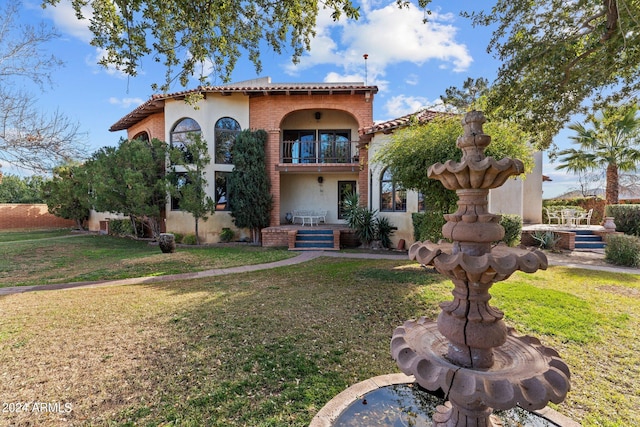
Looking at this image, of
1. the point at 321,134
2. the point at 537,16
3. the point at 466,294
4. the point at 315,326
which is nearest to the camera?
→ the point at 466,294

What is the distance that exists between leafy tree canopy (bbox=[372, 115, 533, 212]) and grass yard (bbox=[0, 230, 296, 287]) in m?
5.59

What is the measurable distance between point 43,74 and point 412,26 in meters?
7.88

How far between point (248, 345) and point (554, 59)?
296 inches

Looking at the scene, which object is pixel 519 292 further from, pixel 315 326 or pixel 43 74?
pixel 43 74

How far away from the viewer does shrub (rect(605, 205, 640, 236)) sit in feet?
40.3

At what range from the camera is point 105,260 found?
35.0 ft

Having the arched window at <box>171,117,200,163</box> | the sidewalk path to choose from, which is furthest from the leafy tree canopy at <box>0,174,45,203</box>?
the sidewalk path

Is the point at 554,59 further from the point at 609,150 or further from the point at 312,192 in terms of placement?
the point at 609,150

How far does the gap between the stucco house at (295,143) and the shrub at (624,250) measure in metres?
3.33

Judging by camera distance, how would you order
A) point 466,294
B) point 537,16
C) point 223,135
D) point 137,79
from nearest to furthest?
point 466,294
point 137,79
point 537,16
point 223,135

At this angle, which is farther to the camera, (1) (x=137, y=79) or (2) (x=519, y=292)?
(2) (x=519, y=292)

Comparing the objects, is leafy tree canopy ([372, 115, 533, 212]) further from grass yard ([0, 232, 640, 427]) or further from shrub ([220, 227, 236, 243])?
shrub ([220, 227, 236, 243])

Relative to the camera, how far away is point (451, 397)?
1653mm

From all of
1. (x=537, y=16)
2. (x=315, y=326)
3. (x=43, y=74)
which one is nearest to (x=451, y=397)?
(x=315, y=326)
